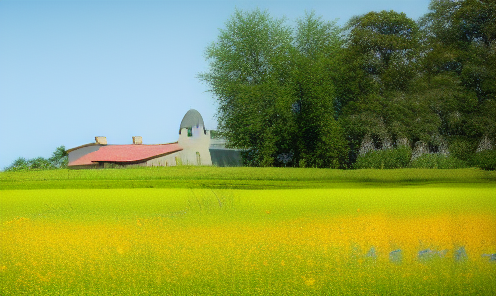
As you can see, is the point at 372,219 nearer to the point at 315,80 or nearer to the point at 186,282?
the point at 186,282

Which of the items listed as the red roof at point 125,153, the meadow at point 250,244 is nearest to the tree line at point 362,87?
the red roof at point 125,153

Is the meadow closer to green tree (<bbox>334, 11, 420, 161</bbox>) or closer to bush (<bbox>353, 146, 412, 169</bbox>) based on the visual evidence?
bush (<bbox>353, 146, 412, 169</bbox>)

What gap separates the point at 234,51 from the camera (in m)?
26.0

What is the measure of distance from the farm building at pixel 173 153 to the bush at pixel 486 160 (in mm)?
11914

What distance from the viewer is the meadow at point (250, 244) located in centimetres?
487

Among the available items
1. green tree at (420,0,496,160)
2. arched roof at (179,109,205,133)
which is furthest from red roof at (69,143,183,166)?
green tree at (420,0,496,160)

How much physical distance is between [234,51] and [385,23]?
915 centimetres

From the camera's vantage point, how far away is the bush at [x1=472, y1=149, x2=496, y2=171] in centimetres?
1911

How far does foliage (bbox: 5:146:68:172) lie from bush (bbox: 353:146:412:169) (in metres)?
15.9

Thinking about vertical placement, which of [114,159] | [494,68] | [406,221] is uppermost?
[494,68]

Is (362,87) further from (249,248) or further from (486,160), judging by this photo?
(249,248)

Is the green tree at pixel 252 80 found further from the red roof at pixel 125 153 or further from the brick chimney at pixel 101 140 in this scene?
the brick chimney at pixel 101 140

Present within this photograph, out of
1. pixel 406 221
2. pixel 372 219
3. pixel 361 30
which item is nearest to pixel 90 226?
pixel 372 219

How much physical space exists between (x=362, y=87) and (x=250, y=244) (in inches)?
846
